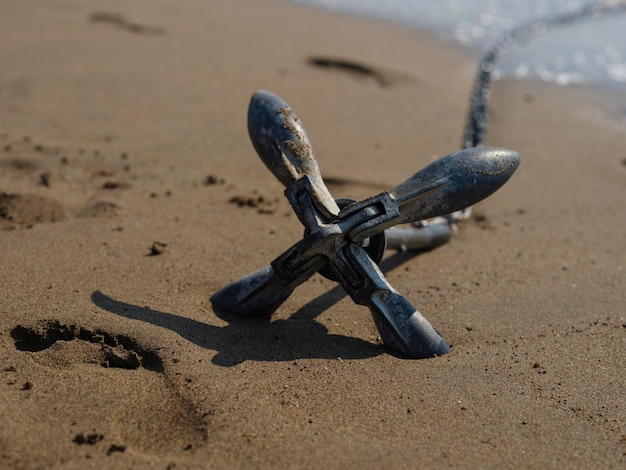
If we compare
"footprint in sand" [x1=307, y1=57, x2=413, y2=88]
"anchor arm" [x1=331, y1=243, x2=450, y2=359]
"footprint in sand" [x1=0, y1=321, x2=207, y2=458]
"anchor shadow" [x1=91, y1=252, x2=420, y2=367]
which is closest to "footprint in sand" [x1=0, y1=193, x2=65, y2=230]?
"anchor shadow" [x1=91, y1=252, x2=420, y2=367]

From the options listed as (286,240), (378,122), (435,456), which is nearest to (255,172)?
(286,240)

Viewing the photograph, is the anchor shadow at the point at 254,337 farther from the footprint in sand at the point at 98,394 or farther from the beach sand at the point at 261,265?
the footprint in sand at the point at 98,394

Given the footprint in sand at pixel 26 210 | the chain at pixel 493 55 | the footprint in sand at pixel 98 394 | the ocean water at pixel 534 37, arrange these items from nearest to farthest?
the footprint in sand at pixel 98 394 < the footprint in sand at pixel 26 210 < the chain at pixel 493 55 < the ocean water at pixel 534 37

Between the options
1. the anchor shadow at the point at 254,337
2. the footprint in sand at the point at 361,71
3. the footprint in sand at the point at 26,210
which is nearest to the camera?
the anchor shadow at the point at 254,337

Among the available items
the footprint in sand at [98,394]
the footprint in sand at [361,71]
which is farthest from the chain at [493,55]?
the footprint in sand at [98,394]

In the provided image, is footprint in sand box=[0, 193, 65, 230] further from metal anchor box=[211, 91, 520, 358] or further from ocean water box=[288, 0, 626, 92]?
ocean water box=[288, 0, 626, 92]

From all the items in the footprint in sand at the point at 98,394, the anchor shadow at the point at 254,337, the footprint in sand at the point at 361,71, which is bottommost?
the footprint in sand at the point at 98,394

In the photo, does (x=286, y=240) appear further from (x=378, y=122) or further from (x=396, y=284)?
(x=378, y=122)
